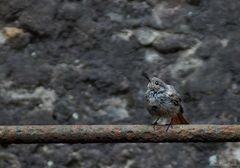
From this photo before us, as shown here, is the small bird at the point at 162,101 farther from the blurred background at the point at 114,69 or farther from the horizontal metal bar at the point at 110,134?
the horizontal metal bar at the point at 110,134

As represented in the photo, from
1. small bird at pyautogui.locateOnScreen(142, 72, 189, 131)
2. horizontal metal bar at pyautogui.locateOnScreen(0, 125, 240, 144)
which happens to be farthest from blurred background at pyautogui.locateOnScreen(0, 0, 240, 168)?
horizontal metal bar at pyautogui.locateOnScreen(0, 125, 240, 144)

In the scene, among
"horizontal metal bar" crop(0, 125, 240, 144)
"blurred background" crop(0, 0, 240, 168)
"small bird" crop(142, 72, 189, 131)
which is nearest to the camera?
"horizontal metal bar" crop(0, 125, 240, 144)

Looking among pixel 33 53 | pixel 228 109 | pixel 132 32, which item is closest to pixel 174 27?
pixel 132 32

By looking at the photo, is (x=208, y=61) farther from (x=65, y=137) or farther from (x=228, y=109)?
(x=65, y=137)

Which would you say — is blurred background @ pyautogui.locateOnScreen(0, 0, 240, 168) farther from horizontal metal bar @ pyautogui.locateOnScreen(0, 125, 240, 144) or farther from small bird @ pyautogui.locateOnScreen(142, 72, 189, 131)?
horizontal metal bar @ pyautogui.locateOnScreen(0, 125, 240, 144)

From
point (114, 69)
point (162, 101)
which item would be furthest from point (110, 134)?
point (114, 69)
